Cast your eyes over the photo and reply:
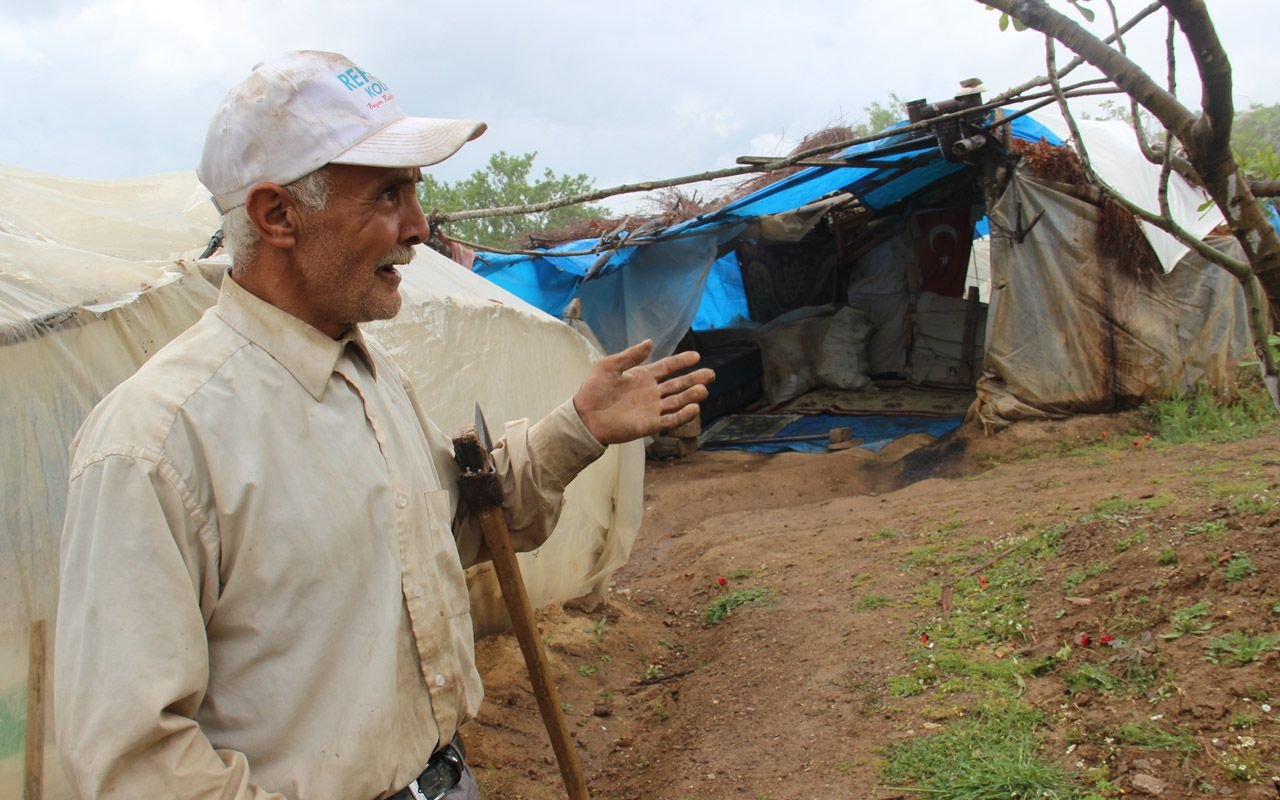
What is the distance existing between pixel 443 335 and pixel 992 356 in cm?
596

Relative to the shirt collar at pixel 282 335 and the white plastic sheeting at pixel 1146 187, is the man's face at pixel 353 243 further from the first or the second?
the white plastic sheeting at pixel 1146 187

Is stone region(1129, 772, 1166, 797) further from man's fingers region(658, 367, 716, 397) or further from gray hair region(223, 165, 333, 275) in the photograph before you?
gray hair region(223, 165, 333, 275)

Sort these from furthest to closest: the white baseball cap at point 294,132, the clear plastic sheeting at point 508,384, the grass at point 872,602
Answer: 1. the grass at point 872,602
2. the clear plastic sheeting at point 508,384
3. the white baseball cap at point 294,132

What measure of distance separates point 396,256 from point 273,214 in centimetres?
23

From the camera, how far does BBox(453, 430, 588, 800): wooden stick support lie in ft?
6.49

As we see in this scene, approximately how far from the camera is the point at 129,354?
3.06 m

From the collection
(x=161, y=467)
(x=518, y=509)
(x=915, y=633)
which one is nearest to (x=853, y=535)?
(x=915, y=633)

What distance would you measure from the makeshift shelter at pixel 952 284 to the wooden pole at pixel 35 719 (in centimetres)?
696

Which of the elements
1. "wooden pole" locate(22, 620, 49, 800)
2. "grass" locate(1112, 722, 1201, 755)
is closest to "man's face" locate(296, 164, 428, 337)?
"wooden pole" locate(22, 620, 49, 800)

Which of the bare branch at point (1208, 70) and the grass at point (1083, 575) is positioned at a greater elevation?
the bare branch at point (1208, 70)

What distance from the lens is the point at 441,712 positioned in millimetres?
1603

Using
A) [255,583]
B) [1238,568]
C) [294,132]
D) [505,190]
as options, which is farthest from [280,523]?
[505,190]

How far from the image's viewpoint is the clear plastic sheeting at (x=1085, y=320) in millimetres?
8336

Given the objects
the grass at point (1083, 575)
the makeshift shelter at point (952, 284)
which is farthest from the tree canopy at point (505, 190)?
the grass at point (1083, 575)
